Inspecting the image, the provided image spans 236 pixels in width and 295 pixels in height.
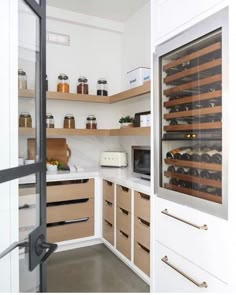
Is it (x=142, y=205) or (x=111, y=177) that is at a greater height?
(x=111, y=177)

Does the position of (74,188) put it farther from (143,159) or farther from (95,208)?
(143,159)

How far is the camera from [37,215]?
112cm

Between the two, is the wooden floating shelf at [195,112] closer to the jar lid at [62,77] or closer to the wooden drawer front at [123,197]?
the wooden drawer front at [123,197]

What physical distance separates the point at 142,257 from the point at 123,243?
37 centimetres

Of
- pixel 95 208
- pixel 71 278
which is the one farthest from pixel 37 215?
pixel 95 208

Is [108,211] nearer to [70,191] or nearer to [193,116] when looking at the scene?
[70,191]

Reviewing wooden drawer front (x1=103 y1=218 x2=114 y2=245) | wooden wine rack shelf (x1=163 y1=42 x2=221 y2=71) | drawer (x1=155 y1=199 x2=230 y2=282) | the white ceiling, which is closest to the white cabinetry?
wooden wine rack shelf (x1=163 y1=42 x2=221 y2=71)

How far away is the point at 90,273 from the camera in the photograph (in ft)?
7.74

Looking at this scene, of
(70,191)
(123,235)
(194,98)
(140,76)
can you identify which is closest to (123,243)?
(123,235)

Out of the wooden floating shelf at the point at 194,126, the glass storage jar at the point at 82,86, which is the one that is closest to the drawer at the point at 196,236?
the wooden floating shelf at the point at 194,126

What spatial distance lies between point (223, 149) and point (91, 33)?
283 centimetres

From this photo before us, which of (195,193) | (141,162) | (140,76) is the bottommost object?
(195,193)

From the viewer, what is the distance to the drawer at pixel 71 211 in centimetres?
268

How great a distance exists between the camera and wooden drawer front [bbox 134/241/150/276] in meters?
2.10
